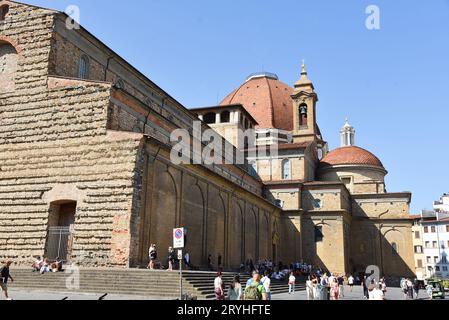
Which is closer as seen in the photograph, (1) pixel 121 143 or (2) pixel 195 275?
(2) pixel 195 275

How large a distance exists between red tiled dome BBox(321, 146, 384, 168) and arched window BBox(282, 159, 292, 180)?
20.8ft

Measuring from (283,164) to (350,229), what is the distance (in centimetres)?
996

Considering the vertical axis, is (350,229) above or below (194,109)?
below

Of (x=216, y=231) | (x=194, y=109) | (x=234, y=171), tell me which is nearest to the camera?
(x=216, y=231)

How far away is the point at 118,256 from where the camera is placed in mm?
19516

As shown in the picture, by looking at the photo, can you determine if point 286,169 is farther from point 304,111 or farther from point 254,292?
point 254,292

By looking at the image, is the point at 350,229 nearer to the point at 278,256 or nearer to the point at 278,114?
the point at 278,256

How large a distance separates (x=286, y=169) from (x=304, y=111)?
9664 mm

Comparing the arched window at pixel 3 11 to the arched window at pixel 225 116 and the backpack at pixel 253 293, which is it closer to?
the backpack at pixel 253 293

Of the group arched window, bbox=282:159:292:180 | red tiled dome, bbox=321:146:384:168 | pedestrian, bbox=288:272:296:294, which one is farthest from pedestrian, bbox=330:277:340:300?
red tiled dome, bbox=321:146:384:168

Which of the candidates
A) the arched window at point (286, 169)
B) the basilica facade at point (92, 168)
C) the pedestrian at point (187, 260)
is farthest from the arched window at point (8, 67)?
the arched window at point (286, 169)

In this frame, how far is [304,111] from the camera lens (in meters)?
54.8
